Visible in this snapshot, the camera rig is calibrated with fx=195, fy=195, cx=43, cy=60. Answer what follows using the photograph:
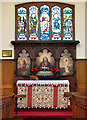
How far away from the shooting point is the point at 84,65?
929 cm

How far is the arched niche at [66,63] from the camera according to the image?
30.4 feet

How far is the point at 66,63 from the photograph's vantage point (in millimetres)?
9320

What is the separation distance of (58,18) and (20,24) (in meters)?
1.86

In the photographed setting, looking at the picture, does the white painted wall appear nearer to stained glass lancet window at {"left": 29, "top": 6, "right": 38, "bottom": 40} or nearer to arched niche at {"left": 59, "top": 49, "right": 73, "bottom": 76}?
arched niche at {"left": 59, "top": 49, "right": 73, "bottom": 76}

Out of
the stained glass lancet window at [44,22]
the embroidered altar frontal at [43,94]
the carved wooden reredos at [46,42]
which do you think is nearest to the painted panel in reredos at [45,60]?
the carved wooden reredos at [46,42]

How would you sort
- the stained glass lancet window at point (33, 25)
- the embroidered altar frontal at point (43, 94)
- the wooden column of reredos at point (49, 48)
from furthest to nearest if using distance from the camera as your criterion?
the stained glass lancet window at point (33, 25), the wooden column of reredos at point (49, 48), the embroidered altar frontal at point (43, 94)

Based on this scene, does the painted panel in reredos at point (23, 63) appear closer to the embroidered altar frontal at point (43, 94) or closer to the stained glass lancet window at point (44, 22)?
the stained glass lancet window at point (44, 22)

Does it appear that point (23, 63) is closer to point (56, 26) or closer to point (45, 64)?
point (45, 64)

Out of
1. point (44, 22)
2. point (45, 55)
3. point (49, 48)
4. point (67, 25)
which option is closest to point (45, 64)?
point (45, 55)

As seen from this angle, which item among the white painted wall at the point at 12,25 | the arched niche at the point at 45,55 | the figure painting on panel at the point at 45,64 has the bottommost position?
the figure painting on panel at the point at 45,64

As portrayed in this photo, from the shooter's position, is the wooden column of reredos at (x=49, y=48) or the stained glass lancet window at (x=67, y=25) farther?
the stained glass lancet window at (x=67, y=25)

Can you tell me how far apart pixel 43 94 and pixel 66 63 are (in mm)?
2570

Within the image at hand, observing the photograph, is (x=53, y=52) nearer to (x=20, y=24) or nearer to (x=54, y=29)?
(x=54, y=29)

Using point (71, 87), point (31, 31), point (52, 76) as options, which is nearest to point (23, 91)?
point (52, 76)
